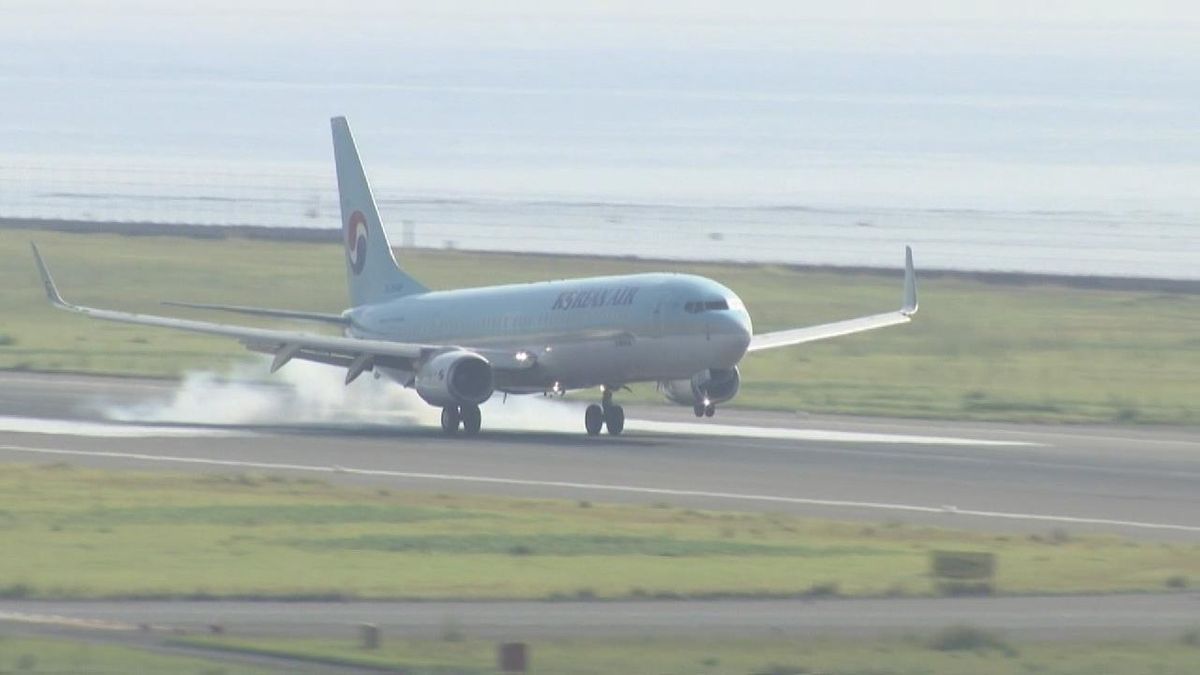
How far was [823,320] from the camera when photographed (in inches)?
3809

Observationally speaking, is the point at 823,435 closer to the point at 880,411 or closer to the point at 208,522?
the point at 880,411

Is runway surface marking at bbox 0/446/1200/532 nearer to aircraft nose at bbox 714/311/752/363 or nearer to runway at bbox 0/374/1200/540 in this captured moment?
runway at bbox 0/374/1200/540

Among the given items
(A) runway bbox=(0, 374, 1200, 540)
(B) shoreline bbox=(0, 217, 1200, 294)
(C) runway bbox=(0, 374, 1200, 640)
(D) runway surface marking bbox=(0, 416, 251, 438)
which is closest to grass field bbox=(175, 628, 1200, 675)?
(C) runway bbox=(0, 374, 1200, 640)

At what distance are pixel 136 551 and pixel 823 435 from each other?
Result: 1045 inches

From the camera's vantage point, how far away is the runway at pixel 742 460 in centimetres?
4166

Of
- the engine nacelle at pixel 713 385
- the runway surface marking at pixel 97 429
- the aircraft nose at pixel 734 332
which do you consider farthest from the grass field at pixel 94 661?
the engine nacelle at pixel 713 385

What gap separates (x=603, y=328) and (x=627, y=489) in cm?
1218

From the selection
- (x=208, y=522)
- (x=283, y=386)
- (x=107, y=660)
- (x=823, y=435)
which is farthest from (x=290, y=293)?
(x=107, y=660)

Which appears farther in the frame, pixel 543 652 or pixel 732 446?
pixel 732 446

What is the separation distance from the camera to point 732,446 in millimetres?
52906

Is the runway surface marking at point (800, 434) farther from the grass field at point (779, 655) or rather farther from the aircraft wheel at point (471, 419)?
the grass field at point (779, 655)

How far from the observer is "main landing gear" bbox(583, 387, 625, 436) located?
185 ft

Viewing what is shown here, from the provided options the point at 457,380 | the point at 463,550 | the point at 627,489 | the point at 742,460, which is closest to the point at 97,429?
the point at 457,380

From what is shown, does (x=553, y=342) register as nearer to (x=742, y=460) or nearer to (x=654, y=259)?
(x=742, y=460)
